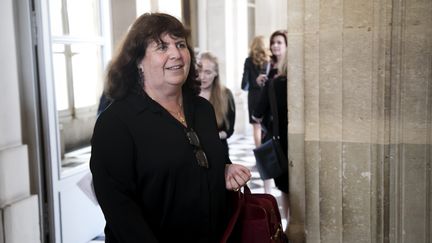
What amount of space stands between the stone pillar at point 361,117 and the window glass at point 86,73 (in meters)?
2.39

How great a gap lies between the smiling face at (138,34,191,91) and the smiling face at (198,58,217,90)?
255 centimetres

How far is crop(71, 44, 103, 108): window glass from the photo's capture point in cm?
451

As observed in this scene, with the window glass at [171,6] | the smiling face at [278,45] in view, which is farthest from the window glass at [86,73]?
the window glass at [171,6]

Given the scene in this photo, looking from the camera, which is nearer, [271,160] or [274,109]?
[271,160]

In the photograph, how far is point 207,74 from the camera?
457 cm

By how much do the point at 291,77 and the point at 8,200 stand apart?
1804 mm

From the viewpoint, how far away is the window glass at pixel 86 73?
4.51m

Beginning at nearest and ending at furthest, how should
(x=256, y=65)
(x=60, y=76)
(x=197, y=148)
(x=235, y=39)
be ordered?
(x=197, y=148)
(x=60, y=76)
(x=256, y=65)
(x=235, y=39)

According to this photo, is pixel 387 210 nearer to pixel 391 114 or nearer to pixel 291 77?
pixel 391 114

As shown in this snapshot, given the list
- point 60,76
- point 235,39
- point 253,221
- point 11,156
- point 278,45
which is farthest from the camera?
point 235,39

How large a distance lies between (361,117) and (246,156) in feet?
21.5

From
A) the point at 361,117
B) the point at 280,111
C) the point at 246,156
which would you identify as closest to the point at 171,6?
the point at 246,156

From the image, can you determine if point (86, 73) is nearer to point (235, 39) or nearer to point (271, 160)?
point (271, 160)

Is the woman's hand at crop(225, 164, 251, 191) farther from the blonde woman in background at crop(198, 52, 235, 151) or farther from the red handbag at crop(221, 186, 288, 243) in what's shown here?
the blonde woman in background at crop(198, 52, 235, 151)
